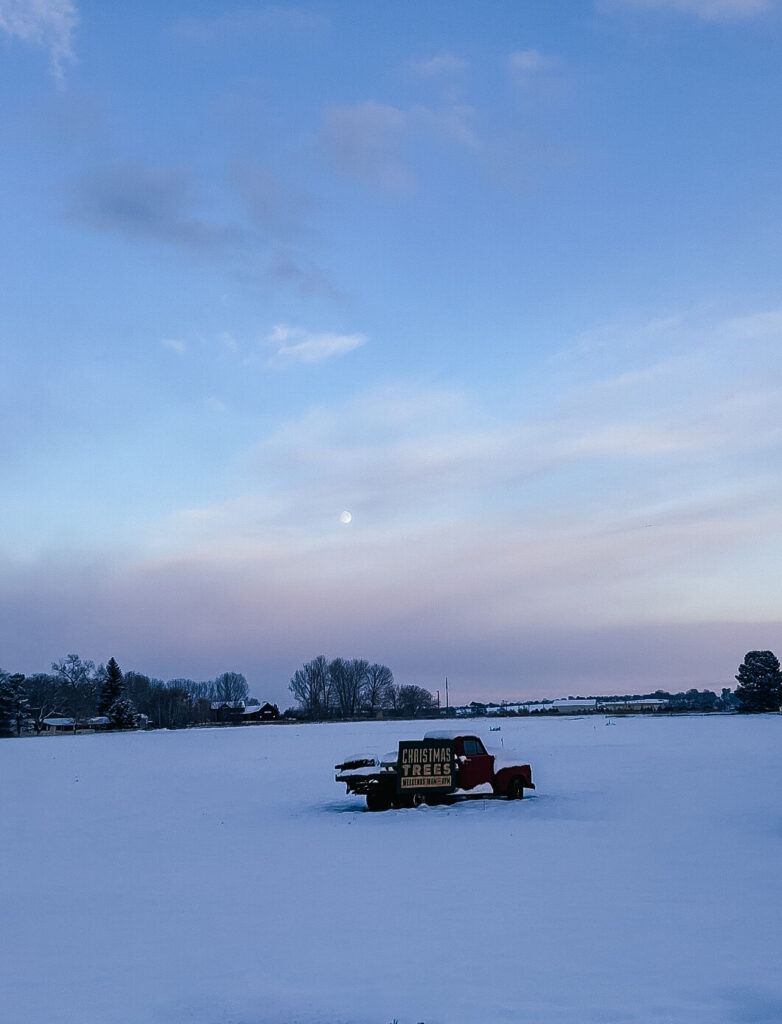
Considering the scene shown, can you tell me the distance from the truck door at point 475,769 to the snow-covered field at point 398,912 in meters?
0.60

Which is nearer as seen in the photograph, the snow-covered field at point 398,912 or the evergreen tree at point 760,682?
the snow-covered field at point 398,912

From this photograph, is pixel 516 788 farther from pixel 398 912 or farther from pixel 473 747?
pixel 398 912

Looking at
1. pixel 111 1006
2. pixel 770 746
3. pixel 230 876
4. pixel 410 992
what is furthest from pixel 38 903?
pixel 770 746

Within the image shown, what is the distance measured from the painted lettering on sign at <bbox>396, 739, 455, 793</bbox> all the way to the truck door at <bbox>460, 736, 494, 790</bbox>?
397mm

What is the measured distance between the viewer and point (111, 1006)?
25.5ft

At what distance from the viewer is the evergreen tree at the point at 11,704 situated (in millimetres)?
105956

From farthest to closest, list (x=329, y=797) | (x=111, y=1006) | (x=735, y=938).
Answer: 1. (x=329, y=797)
2. (x=735, y=938)
3. (x=111, y=1006)

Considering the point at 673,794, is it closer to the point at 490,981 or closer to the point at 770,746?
the point at 490,981

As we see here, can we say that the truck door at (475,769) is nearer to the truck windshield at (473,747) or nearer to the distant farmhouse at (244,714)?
the truck windshield at (473,747)

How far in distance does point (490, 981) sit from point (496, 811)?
42.8 feet

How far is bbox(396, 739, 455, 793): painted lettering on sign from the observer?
22203mm

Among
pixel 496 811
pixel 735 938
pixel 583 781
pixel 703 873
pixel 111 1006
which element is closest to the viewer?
pixel 111 1006

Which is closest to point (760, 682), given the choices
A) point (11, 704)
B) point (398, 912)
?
point (11, 704)

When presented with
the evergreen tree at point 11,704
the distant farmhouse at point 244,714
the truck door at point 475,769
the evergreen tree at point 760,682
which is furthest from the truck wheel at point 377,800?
the distant farmhouse at point 244,714
